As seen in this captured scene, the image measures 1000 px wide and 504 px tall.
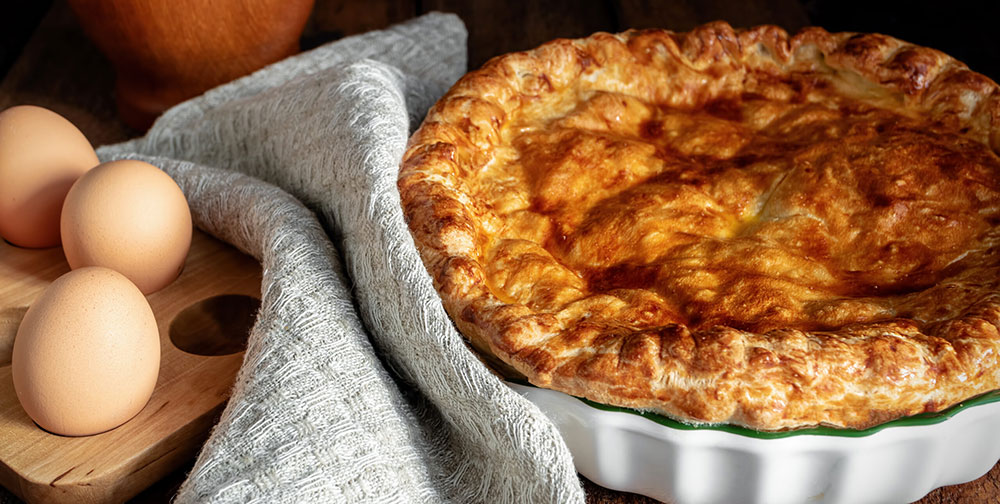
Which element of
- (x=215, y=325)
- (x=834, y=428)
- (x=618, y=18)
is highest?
(x=834, y=428)

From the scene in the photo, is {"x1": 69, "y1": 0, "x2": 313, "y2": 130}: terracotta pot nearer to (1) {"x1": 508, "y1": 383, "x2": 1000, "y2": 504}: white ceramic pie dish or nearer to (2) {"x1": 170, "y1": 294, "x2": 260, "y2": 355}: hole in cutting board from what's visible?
(2) {"x1": 170, "y1": 294, "x2": 260, "y2": 355}: hole in cutting board

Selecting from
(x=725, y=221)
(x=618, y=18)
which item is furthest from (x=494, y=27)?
(x=725, y=221)

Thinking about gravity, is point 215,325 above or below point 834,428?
below

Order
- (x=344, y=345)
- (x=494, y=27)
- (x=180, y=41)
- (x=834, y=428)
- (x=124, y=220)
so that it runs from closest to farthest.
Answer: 1. (x=834, y=428)
2. (x=344, y=345)
3. (x=124, y=220)
4. (x=180, y=41)
5. (x=494, y=27)

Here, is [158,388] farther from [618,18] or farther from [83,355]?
[618,18]

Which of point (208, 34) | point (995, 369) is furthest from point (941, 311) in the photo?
point (208, 34)

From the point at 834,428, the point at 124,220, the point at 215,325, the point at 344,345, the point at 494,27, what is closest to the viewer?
the point at 834,428

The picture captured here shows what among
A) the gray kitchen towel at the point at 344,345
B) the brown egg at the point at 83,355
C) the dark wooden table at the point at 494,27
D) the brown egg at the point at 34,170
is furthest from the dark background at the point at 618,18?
the brown egg at the point at 83,355
